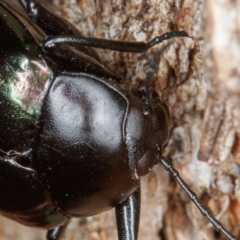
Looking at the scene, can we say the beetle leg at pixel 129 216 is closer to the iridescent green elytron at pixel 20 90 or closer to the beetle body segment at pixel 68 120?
the beetle body segment at pixel 68 120

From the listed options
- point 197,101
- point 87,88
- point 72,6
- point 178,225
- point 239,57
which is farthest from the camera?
point 178,225

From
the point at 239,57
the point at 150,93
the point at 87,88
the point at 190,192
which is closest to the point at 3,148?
the point at 87,88

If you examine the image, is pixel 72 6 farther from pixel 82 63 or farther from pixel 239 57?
pixel 239 57

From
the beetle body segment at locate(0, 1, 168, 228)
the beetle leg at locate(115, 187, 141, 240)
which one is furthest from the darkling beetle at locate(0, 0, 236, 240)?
the beetle leg at locate(115, 187, 141, 240)

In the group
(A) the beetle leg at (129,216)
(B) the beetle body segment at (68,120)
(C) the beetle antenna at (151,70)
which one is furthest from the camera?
(A) the beetle leg at (129,216)

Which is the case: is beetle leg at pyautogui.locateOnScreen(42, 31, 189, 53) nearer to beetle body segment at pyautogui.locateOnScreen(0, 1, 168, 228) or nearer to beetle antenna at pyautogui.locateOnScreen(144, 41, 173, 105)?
beetle body segment at pyautogui.locateOnScreen(0, 1, 168, 228)

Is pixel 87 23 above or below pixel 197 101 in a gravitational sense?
above

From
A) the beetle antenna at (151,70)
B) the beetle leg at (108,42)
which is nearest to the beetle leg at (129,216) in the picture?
the beetle antenna at (151,70)
